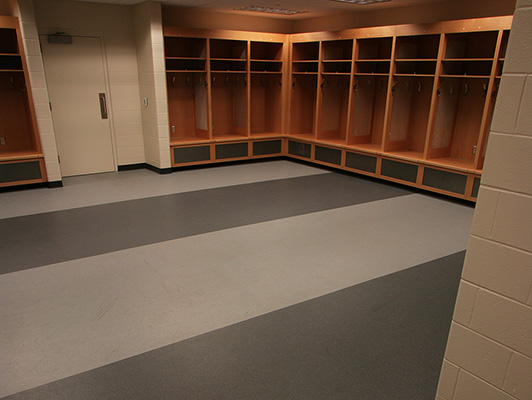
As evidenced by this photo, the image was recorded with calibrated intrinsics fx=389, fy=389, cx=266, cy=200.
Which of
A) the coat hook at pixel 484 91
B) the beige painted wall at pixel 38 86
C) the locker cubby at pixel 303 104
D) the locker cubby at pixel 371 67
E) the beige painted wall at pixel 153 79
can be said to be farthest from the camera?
the locker cubby at pixel 303 104

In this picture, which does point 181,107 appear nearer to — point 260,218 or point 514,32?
point 260,218

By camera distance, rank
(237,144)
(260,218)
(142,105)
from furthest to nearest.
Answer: (237,144)
(142,105)
(260,218)

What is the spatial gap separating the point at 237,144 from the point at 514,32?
602 centimetres

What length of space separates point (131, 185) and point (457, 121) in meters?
4.81

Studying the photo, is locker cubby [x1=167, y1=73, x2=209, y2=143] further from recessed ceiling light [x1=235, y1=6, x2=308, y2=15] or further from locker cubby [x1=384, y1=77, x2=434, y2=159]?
locker cubby [x1=384, y1=77, x2=434, y2=159]

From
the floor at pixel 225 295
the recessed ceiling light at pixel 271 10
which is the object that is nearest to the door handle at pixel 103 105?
the floor at pixel 225 295

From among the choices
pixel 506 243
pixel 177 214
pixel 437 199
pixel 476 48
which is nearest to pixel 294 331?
pixel 506 243

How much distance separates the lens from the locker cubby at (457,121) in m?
5.24

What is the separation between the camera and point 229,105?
293 inches

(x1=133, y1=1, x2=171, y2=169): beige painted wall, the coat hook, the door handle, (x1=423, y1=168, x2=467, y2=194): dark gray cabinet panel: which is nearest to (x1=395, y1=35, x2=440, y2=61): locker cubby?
the coat hook

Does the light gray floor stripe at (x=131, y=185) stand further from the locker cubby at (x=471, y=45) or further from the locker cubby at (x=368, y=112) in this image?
the locker cubby at (x=471, y=45)

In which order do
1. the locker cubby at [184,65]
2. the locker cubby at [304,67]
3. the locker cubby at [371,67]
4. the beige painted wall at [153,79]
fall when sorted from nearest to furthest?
the beige painted wall at [153,79], the locker cubby at [371,67], the locker cubby at [184,65], the locker cubby at [304,67]

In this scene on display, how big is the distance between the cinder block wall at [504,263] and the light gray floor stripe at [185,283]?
4.92 ft

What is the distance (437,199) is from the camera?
207 inches
